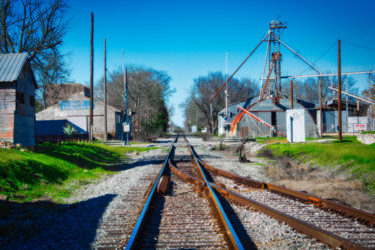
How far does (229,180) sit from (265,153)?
8455mm

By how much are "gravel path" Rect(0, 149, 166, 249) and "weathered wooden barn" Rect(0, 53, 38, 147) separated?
211 inches

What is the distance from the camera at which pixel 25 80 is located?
42.1 ft

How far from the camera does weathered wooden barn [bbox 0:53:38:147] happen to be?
11.4 meters

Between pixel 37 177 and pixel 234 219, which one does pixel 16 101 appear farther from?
pixel 234 219

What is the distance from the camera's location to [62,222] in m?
5.45

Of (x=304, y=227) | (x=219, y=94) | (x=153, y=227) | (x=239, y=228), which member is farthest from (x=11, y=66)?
(x=219, y=94)

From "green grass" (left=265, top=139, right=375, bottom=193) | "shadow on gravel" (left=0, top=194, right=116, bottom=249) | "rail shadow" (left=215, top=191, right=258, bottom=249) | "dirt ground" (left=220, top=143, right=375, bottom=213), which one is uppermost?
"green grass" (left=265, top=139, right=375, bottom=193)

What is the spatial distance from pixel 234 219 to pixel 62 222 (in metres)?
3.12

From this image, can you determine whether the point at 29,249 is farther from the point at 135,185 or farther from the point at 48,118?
the point at 48,118

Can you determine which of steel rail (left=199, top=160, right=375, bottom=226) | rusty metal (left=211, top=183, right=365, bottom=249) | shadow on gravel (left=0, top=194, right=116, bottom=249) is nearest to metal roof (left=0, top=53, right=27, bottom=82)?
shadow on gravel (left=0, top=194, right=116, bottom=249)

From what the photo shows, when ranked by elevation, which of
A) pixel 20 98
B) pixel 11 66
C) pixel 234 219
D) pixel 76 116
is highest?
pixel 11 66

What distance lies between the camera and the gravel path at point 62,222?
440 cm

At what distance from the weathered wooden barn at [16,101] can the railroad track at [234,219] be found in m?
7.42

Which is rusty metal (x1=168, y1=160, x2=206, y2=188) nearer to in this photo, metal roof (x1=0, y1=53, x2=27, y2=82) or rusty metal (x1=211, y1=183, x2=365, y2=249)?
rusty metal (x1=211, y1=183, x2=365, y2=249)
